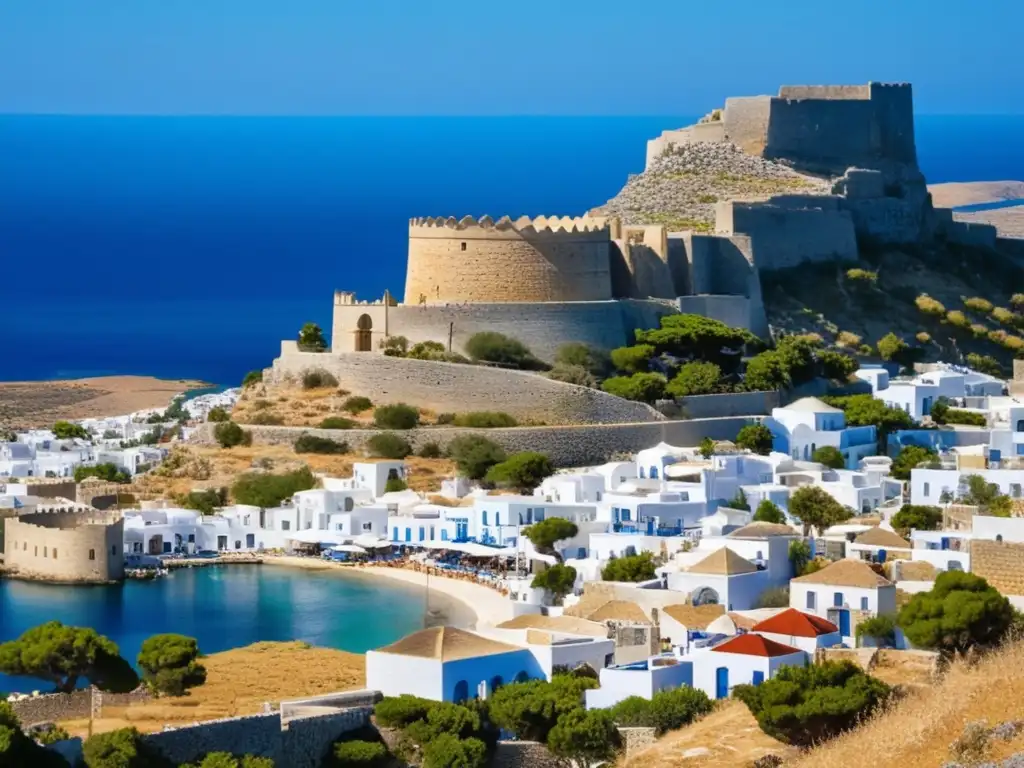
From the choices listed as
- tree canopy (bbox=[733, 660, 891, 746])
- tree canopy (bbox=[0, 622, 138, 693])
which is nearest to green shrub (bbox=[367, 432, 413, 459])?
tree canopy (bbox=[0, 622, 138, 693])

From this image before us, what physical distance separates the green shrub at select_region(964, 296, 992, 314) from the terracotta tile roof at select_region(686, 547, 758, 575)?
17560 mm

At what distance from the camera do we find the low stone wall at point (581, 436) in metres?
39.6

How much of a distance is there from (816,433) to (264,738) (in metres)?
18.0

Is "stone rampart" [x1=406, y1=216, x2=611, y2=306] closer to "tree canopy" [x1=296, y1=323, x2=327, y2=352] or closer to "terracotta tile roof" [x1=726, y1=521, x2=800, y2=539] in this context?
"tree canopy" [x1=296, y1=323, x2=327, y2=352]

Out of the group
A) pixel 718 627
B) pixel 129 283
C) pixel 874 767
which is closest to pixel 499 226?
pixel 718 627

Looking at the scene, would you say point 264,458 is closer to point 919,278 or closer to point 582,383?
point 582,383

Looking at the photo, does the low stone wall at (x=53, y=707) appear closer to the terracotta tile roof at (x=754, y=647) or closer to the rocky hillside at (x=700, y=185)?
the terracotta tile roof at (x=754, y=647)

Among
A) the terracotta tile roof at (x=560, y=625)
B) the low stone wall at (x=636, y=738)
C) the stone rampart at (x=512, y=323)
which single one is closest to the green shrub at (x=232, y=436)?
the stone rampart at (x=512, y=323)

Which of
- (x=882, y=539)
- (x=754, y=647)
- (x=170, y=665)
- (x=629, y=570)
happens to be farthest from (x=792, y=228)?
(x=170, y=665)

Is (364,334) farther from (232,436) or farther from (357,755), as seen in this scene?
(357,755)

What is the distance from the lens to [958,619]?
2583 cm

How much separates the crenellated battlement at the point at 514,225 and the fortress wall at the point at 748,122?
19.8ft

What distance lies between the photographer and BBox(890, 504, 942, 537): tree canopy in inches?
1298

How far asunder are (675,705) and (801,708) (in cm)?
151
